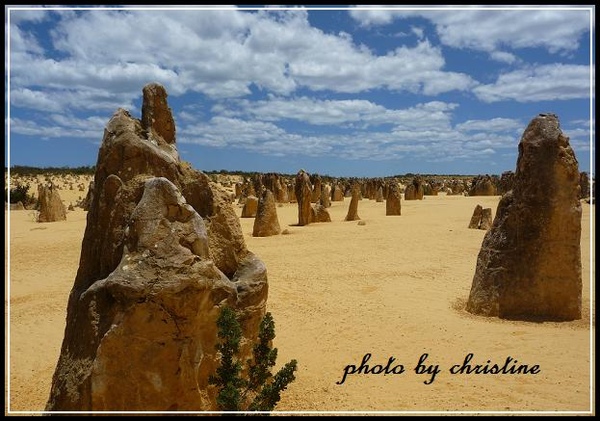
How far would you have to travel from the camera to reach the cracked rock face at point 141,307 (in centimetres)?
371

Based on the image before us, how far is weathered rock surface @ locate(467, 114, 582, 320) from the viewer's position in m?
7.98

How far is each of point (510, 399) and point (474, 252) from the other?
10011mm

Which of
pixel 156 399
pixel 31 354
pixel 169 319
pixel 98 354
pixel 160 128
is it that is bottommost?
pixel 31 354

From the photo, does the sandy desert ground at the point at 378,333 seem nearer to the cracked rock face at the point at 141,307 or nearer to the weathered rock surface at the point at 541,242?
the weathered rock surface at the point at 541,242

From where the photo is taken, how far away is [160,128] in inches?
216

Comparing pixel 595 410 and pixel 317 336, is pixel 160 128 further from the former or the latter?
pixel 595 410

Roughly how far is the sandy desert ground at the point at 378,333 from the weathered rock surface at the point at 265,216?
119 inches

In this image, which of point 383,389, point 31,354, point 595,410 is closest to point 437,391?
point 383,389

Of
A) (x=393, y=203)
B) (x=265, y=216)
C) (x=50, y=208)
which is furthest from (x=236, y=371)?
(x=393, y=203)

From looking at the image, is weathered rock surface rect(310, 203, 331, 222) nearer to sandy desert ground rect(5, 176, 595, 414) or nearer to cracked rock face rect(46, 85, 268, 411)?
sandy desert ground rect(5, 176, 595, 414)

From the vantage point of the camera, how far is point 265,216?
18562 mm

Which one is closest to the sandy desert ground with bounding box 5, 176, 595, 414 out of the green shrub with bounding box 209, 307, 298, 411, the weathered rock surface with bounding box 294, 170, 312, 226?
the green shrub with bounding box 209, 307, 298, 411

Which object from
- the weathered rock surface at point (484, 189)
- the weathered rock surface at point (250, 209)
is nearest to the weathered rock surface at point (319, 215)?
the weathered rock surface at point (250, 209)

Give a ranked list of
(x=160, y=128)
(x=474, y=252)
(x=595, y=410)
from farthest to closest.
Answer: (x=474, y=252), (x=160, y=128), (x=595, y=410)
